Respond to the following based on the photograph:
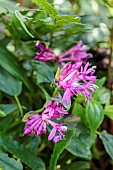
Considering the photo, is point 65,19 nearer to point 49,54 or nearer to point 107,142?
point 49,54

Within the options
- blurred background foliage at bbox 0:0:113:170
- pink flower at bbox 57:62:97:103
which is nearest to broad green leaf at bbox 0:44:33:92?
blurred background foliage at bbox 0:0:113:170

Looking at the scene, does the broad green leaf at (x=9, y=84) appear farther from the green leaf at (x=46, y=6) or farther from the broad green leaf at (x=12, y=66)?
the green leaf at (x=46, y=6)

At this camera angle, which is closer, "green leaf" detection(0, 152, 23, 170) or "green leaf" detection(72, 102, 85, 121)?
"green leaf" detection(0, 152, 23, 170)

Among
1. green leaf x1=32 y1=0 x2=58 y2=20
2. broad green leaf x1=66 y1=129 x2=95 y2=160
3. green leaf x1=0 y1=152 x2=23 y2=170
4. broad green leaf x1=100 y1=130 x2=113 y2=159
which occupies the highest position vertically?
green leaf x1=32 y1=0 x2=58 y2=20

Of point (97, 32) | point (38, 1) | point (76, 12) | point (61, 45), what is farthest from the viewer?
point (76, 12)

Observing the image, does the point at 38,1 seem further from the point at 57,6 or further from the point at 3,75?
the point at 57,6

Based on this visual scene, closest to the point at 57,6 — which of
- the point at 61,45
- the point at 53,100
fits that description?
the point at 61,45

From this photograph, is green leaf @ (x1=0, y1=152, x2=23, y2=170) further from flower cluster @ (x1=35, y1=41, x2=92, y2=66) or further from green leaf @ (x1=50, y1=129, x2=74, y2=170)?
flower cluster @ (x1=35, y1=41, x2=92, y2=66)
